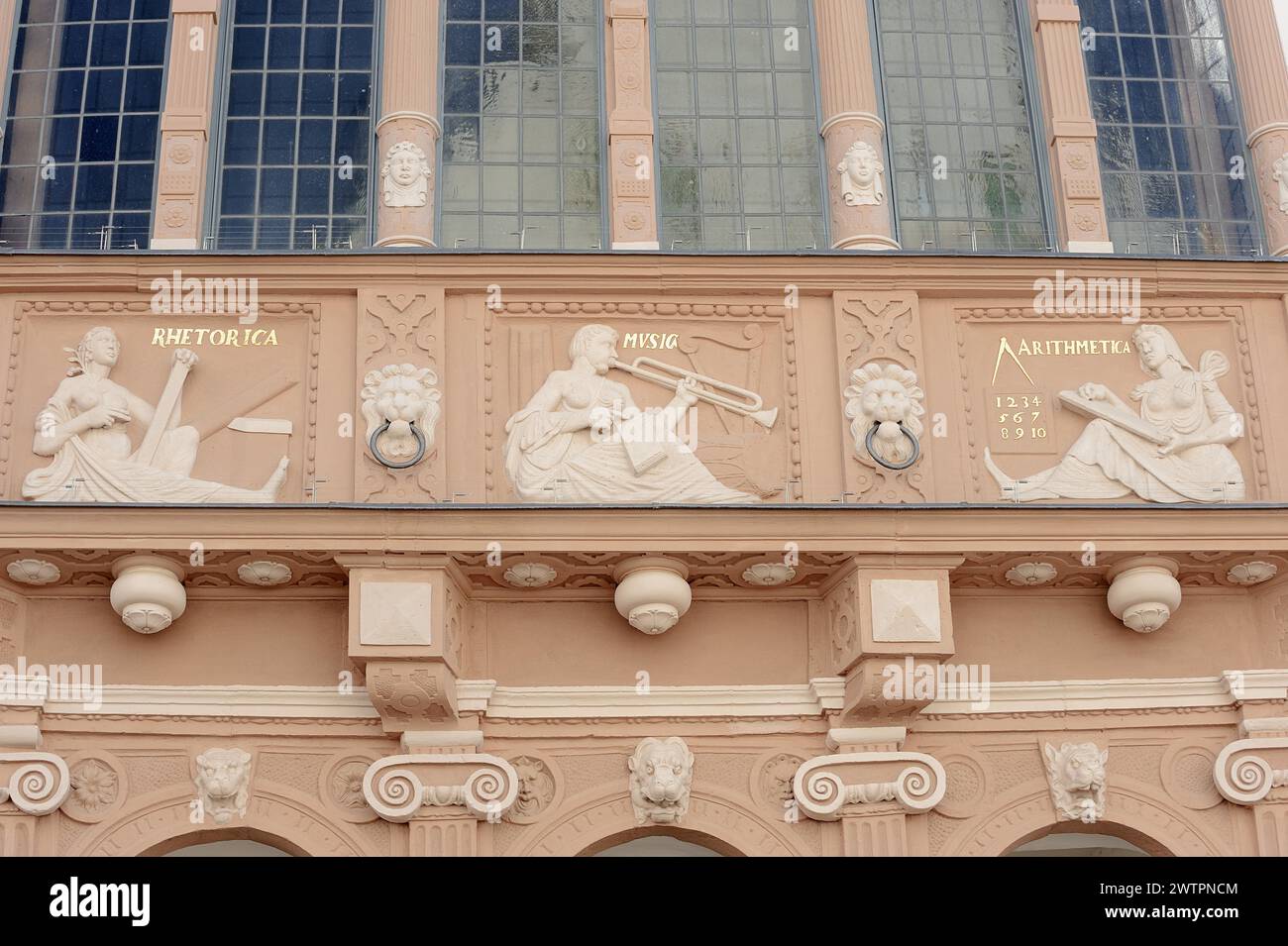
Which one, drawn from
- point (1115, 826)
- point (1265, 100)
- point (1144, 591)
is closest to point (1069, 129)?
point (1265, 100)

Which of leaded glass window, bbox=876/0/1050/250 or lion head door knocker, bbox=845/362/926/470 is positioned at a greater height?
leaded glass window, bbox=876/0/1050/250

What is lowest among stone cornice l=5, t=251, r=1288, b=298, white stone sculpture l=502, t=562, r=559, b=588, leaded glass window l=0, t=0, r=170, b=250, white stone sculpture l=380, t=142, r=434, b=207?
white stone sculpture l=502, t=562, r=559, b=588

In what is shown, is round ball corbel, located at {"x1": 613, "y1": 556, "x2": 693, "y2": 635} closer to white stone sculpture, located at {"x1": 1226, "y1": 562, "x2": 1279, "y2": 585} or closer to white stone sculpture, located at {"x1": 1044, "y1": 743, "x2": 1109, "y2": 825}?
white stone sculpture, located at {"x1": 1044, "y1": 743, "x2": 1109, "y2": 825}

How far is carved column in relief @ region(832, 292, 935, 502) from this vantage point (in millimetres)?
13945

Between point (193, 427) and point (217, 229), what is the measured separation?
1967 millimetres

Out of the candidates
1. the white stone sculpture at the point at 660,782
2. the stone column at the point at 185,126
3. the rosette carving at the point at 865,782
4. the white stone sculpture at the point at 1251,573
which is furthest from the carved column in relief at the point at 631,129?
the white stone sculpture at the point at 1251,573

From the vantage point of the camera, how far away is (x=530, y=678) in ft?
45.4

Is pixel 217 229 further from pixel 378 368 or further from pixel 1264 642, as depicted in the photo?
pixel 1264 642

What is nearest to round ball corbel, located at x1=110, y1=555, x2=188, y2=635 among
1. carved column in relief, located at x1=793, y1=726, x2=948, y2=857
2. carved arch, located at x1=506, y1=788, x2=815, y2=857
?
A: carved arch, located at x1=506, y1=788, x2=815, y2=857

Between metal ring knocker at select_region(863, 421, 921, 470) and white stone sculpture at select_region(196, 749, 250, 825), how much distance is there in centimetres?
455

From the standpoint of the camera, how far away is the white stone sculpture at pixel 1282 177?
1537 centimetres

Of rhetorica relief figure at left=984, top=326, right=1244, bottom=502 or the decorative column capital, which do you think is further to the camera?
rhetorica relief figure at left=984, top=326, right=1244, bottom=502

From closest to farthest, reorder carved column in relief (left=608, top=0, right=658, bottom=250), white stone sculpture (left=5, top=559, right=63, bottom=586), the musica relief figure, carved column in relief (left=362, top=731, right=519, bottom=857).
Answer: carved column in relief (left=362, top=731, right=519, bottom=857), white stone sculpture (left=5, top=559, right=63, bottom=586), the musica relief figure, carved column in relief (left=608, top=0, right=658, bottom=250)

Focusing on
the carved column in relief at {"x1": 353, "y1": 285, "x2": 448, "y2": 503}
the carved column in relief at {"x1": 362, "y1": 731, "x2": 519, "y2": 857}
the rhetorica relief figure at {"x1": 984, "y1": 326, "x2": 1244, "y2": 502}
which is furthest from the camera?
the rhetorica relief figure at {"x1": 984, "y1": 326, "x2": 1244, "y2": 502}
